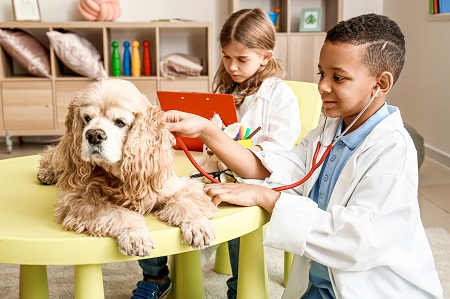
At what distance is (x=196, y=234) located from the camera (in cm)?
103

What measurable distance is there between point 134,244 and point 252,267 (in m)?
0.41

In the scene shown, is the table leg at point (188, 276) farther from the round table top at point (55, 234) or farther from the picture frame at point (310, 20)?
the picture frame at point (310, 20)

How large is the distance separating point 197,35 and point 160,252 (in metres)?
3.95

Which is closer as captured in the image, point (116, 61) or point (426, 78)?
point (426, 78)

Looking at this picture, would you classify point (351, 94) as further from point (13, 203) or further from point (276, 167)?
point (13, 203)

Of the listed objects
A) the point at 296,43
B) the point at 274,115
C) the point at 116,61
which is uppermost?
the point at 296,43

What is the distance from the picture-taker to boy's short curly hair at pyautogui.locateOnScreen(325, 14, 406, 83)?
1.22 metres

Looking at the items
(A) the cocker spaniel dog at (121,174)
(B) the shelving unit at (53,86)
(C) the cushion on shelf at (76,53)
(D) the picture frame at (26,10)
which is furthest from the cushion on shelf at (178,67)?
(A) the cocker spaniel dog at (121,174)

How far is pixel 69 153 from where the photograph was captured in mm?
1087

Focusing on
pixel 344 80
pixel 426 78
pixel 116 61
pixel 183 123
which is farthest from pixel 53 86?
pixel 344 80

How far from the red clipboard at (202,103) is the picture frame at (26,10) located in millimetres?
3173

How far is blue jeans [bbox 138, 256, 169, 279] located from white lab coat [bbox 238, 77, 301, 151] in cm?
47

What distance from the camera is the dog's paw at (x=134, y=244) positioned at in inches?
38.7

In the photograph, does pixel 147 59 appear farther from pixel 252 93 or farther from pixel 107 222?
pixel 107 222
